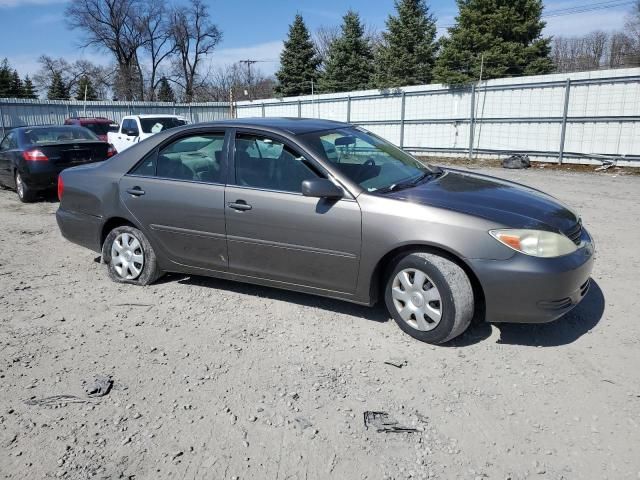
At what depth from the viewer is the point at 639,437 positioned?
256 cm

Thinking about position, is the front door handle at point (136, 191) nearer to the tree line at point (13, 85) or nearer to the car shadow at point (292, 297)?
the car shadow at point (292, 297)

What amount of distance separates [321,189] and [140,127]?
1192 centimetres

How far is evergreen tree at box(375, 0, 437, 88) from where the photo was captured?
28.5 m

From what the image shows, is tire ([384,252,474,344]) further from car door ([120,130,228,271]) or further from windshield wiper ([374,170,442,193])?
car door ([120,130,228,271])

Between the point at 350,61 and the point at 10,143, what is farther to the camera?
the point at 350,61

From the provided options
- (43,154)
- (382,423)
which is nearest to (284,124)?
(382,423)

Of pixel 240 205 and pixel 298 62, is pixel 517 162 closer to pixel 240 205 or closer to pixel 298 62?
pixel 240 205

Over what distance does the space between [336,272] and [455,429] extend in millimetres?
1479

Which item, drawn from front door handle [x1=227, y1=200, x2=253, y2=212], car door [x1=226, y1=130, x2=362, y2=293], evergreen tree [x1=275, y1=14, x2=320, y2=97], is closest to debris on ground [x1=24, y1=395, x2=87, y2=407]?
car door [x1=226, y1=130, x2=362, y2=293]

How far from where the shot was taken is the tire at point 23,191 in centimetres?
974

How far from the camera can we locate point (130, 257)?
16.1ft

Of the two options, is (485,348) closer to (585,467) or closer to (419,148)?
(585,467)

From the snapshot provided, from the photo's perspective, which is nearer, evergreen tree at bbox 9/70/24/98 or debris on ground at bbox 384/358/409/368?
debris on ground at bbox 384/358/409/368

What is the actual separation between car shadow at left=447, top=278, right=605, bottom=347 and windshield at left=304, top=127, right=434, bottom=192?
127 centimetres
